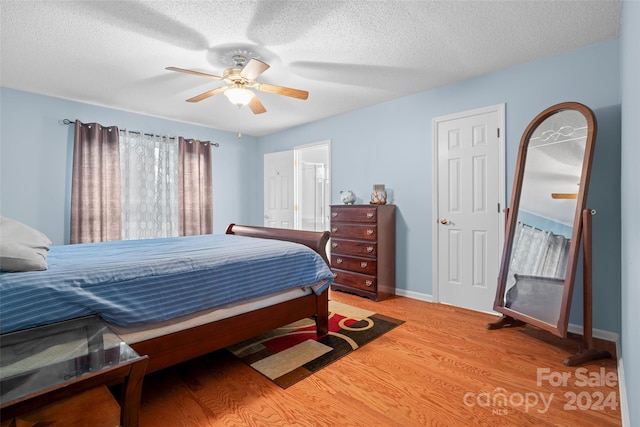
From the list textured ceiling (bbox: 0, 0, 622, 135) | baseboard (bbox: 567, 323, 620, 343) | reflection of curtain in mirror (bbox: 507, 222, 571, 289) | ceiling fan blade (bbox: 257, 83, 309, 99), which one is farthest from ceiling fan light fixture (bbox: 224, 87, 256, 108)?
baseboard (bbox: 567, 323, 620, 343)

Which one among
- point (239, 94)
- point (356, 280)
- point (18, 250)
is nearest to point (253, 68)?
point (239, 94)

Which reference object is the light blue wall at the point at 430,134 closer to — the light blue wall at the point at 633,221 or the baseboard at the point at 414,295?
the baseboard at the point at 414,295

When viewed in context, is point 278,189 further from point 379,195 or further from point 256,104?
point 256,104

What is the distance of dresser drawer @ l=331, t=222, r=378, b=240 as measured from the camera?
367cm

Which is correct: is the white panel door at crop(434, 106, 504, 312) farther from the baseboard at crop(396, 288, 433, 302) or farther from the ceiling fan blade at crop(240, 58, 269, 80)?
the ceiling fan blade at crop(240, 58, 269, 80)

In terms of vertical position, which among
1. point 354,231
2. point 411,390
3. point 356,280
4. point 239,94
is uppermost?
point 239,94

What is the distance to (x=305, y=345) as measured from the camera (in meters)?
2.41

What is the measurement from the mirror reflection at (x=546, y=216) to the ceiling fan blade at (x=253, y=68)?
240cm

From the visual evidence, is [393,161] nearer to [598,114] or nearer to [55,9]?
[598,114]

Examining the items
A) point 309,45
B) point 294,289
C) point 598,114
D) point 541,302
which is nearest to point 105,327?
point 294,289

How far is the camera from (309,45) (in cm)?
256

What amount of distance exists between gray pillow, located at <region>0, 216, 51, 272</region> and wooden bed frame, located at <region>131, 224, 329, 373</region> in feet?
2.04

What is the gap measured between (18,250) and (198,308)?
0.89 meters

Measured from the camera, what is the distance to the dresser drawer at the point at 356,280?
3664 millimetres
